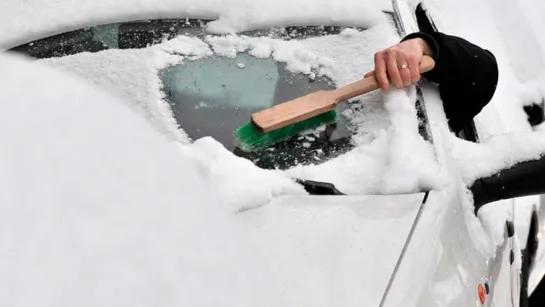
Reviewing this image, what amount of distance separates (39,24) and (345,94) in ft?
2.66

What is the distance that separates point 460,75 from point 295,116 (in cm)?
49

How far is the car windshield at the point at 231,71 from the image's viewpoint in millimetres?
1631

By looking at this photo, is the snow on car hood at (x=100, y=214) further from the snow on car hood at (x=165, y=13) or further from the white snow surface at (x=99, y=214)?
the snow on car hood at (x=165, y=13)

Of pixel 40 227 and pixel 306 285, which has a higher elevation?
pixel 40 227

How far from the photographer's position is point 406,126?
1.61 meters

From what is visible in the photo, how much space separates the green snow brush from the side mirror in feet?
1.04

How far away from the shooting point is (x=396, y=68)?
1696mm

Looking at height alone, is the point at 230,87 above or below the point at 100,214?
below

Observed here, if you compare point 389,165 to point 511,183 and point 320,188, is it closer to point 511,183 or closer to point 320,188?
point 320,188

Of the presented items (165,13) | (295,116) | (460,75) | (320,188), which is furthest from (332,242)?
(165,13)

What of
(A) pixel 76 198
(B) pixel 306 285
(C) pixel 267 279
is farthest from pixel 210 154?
(A) pixel 76 198

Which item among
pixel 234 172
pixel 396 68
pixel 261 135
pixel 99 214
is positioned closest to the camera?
pixel 99 214

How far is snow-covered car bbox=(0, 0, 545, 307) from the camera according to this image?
64 centimetres

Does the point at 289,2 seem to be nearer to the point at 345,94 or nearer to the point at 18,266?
the point at 345,94
